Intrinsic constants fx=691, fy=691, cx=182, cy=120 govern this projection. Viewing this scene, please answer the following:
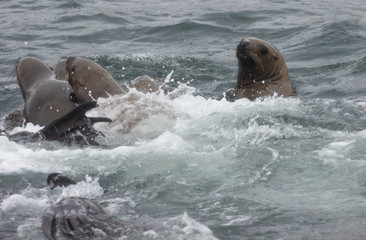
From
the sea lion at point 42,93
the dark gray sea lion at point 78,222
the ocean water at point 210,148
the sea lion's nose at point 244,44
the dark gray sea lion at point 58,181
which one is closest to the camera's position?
the dark gray sea lion at point 78,222

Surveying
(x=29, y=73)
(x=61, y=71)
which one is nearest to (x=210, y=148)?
(x=29, y=73)

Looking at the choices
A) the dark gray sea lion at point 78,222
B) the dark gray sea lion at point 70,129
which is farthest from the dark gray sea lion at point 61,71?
the dark gray sea lion at point 78,222

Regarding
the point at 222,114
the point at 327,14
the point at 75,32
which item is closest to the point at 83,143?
the point at 222,114

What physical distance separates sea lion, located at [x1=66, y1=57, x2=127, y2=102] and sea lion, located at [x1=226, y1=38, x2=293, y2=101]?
212cm

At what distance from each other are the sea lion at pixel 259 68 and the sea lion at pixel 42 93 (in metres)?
2.74

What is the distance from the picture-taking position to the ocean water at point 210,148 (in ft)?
17.4

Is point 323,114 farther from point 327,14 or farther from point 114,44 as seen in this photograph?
point 327,14

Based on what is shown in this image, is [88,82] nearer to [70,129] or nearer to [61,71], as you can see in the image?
[61,71]

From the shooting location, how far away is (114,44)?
46.4 feet

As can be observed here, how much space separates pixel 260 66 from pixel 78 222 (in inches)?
243

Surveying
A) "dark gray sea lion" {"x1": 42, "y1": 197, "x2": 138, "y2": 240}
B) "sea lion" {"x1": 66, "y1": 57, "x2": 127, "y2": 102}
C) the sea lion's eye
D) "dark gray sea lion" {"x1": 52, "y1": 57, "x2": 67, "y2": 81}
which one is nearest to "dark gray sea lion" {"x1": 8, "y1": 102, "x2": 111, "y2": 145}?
"sea lion" {"x1": 66, "y1": 57, "x2": 127, "y2": 102}

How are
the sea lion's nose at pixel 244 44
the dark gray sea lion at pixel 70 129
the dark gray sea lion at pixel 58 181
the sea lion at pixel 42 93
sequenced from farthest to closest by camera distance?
the sea lion's nose at pixel 244 44 → the sea lion at pixel 42 93 → the dark gray sea lion at pixel 70 129 → the dark gray sea lion at pixel 58 181

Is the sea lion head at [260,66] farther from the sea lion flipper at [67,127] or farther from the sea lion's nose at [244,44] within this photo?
the sea lion flipper at [67,127]

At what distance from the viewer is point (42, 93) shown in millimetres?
8602
